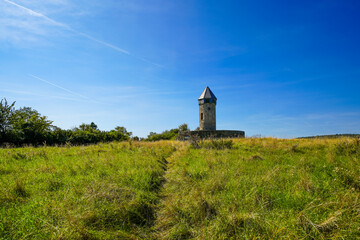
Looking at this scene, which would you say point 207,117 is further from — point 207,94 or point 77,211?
point 77,211

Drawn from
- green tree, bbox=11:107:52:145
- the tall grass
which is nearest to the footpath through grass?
the tall grass

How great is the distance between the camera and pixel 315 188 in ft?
12.1

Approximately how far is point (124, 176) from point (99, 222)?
2.06 meters

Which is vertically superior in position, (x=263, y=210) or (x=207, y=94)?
(x=207, y=94)

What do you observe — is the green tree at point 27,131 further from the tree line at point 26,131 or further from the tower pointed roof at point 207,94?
the tower pointed roof at point 207,94

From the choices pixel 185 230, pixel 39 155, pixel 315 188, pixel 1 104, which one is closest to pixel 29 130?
pixel 1 104

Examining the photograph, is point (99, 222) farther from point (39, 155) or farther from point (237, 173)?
point (39, 155)

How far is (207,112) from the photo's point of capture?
33125 mm

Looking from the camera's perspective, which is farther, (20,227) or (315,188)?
(315,188)

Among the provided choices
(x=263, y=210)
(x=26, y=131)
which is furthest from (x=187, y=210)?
(x=26, y=131)

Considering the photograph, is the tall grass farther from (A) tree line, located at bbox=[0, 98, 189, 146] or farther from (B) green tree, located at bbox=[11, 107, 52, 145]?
(B) green tree, located at bbox=[11, 107, 52, 145]

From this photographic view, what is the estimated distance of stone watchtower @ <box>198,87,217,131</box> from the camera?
3312 centimetres

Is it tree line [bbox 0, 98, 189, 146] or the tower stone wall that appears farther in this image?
the tower stone wall

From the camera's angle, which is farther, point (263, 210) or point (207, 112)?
point (207, 112)
